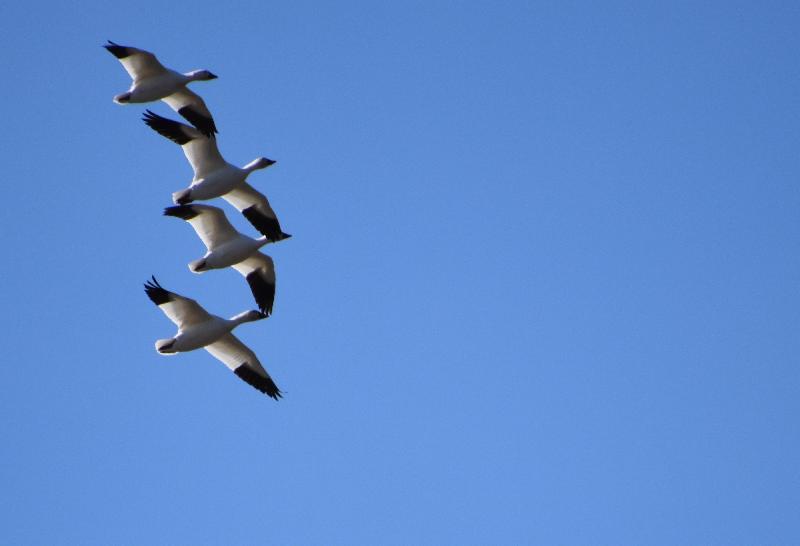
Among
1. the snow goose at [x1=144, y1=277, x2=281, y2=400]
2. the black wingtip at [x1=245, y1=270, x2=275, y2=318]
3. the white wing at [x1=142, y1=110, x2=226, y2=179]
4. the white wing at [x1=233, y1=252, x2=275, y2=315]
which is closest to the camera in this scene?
the snow goose at [x1=144, y1=277, x2=281, y2=400]

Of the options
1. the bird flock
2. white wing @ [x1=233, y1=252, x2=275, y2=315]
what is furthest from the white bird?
white wing @ [x1=233, y1=252, x2=275, y2=315]

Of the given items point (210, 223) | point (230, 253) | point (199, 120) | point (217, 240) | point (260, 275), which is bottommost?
point (230, 253)

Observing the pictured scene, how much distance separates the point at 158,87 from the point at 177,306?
365 centimetres

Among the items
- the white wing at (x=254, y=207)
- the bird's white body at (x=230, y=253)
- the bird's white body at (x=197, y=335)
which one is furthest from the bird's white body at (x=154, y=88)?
the bird's white body at (x=197, y=335)

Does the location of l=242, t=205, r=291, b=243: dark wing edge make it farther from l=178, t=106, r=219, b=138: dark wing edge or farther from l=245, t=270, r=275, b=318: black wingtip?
l=178, t=106, r=219, b=138: dark wing edge

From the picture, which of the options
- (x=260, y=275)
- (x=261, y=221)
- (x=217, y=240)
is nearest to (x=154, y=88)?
(x=217, y=240)

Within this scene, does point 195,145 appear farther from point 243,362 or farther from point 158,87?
point 243,362

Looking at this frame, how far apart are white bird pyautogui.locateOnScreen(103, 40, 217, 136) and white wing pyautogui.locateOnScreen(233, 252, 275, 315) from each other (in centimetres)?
252

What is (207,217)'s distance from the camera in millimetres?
32156

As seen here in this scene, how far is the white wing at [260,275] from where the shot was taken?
3306 centimetres

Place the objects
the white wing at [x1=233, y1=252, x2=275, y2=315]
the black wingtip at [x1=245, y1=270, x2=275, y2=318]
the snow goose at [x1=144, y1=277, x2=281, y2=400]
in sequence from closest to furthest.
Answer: the snow goose at [x1=144, y1=277, x2=281, y2=400]
the black wingtip at [x1=245, y1=270, x2=275, y2=318]
the white wing at [x1=233, y1=252, x2=275, y2=315]

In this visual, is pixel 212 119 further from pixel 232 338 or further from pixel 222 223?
pixel 232 338

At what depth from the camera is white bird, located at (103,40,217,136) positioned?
31328mm

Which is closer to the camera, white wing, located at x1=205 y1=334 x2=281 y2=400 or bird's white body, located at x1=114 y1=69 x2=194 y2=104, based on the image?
bird's white body, located at x1=114 y1=69 x2=194 y2=104
